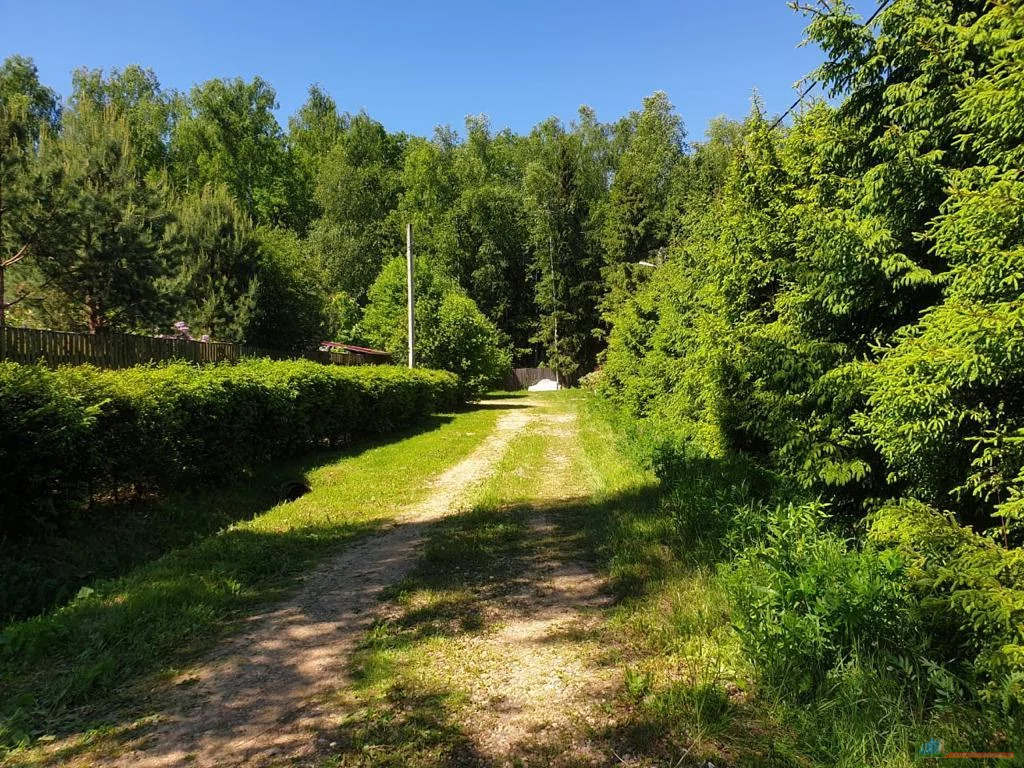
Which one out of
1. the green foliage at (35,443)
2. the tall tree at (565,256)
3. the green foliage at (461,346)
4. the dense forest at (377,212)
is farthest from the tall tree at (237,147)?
the green foliage at (35,443)

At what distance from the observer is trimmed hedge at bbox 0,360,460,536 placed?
530 cm

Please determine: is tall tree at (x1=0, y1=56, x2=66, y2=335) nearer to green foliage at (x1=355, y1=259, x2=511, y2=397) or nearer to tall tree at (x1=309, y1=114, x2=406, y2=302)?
green foliage at (x1=355, y1=259, x2=511, y2=397)

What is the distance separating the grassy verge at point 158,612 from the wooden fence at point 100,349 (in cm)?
419

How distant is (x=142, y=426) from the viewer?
673 cm

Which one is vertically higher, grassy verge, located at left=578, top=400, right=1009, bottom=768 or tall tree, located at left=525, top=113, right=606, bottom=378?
tall tree, located at left=525, top=113, right=606, bottom=378

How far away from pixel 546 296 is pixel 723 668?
4757 cm

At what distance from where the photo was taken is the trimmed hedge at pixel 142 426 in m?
5.30

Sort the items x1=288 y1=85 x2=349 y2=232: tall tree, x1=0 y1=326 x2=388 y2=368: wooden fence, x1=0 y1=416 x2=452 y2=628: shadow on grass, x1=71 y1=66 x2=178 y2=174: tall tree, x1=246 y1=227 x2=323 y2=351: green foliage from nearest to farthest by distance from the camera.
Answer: x1=0 y1=416 x2=452 y2=628: shadow on grass, x1=0 y1=326 x2=388 y2=368: wooden fence, x1=246 y1=227 x2=323 y2=351: green foliage, x1=71 y1=66 x2=178 y2=174: tall tree, x1=288 y1=85 x2=349 y2=232: tall tree

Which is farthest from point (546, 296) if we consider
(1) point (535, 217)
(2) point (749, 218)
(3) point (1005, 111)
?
(3) point (1005, 111)

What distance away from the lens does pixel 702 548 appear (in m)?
4.77

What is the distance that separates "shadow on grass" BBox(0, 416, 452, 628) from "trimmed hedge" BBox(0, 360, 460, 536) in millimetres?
228

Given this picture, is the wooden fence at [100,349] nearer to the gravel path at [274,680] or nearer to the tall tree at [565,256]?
the gravel path at [274,680]

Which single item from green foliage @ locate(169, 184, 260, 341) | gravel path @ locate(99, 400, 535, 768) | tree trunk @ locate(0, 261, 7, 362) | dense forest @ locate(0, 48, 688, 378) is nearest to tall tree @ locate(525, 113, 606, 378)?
dense forest @ locate(0, 48, 688, 378)

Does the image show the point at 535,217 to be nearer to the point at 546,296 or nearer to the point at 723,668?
the point at 546,296
